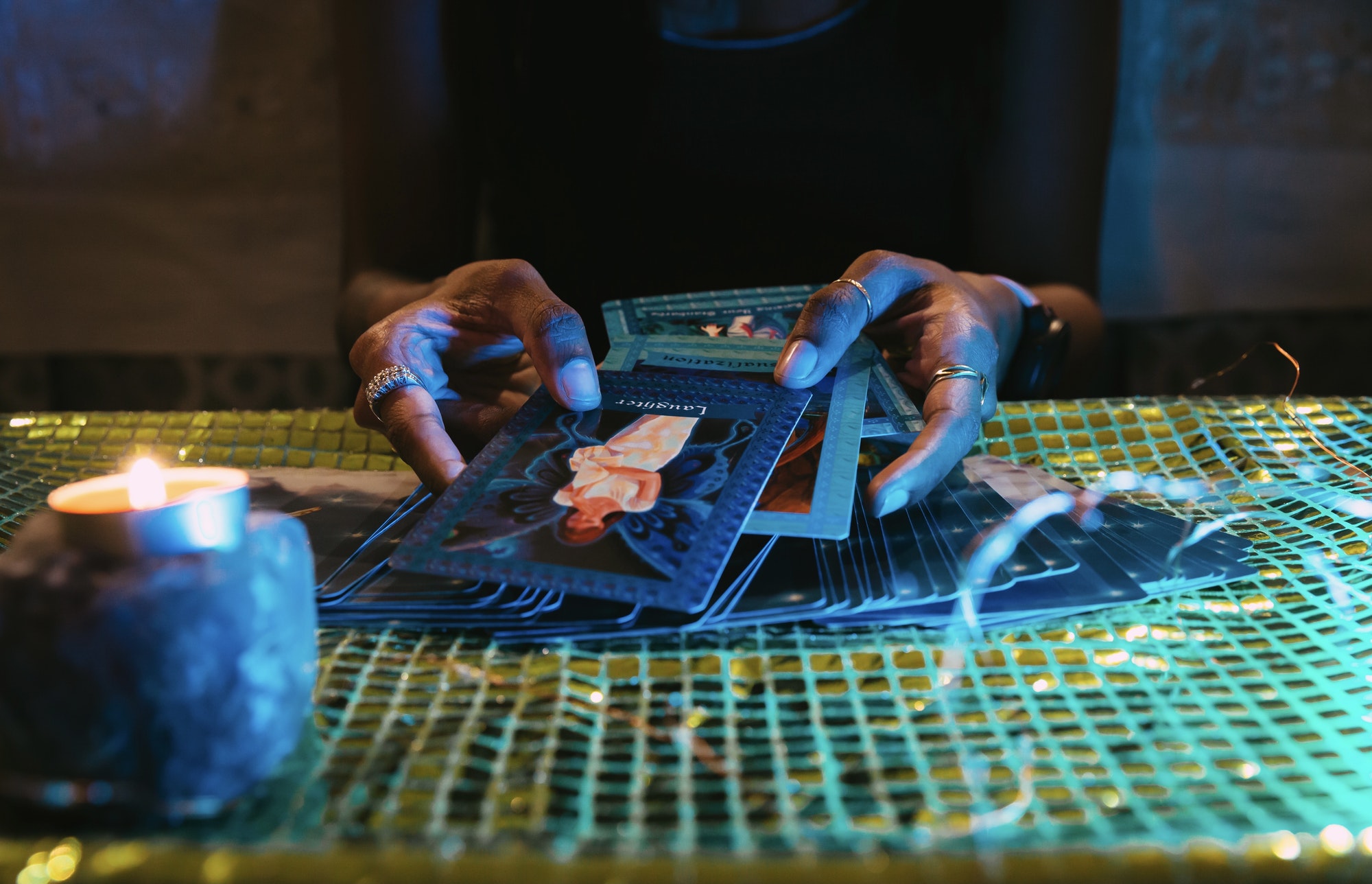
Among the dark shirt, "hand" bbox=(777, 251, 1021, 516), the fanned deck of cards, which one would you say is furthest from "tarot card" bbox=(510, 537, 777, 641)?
the dark shirt

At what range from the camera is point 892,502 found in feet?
1.38

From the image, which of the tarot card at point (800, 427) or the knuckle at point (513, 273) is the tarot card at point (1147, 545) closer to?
the tarot card at point (800, 427)

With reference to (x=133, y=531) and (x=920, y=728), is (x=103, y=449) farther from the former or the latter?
(x=920, y=728)

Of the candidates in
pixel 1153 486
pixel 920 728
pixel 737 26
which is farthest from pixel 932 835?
pixel 737 26

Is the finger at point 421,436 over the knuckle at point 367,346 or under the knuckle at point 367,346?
under

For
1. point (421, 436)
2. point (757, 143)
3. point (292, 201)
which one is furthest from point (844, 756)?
point (292, 201)

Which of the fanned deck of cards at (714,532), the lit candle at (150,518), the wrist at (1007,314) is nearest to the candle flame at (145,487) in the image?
the lit candle at (150,518)

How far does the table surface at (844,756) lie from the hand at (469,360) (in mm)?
170

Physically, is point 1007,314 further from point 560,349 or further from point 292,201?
point 292,201

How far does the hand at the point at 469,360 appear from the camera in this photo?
475 mm

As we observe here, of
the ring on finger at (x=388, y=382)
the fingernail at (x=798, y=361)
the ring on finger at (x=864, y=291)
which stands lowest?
the ring on finger at (x=388, y=382)

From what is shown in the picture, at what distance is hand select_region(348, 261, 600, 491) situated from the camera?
48 centimetres

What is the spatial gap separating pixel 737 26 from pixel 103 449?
83 cm

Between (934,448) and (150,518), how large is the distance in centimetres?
35
